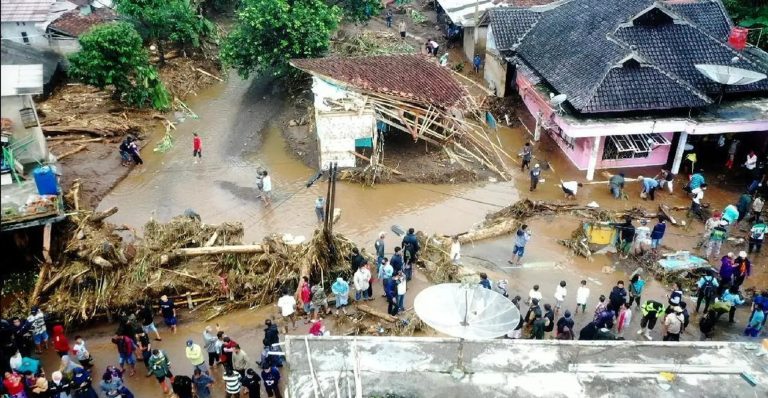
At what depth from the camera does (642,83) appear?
22.8 metres

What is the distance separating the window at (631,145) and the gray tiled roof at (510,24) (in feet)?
24.3

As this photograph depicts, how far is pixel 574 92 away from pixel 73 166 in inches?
763

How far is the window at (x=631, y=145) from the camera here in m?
23.5

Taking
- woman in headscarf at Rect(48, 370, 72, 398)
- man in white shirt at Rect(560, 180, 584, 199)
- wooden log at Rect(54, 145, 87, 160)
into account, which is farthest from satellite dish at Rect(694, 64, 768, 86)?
wooden log at Rect(54, 145, 87, 160)

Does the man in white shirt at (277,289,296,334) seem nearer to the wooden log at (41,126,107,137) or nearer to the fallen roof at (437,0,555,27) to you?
the wooden log at (41,126,107,137)

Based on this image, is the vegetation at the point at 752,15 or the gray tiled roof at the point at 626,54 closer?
the gray tiled roof at the point at 626,54

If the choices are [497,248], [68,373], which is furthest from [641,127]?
[68,373]

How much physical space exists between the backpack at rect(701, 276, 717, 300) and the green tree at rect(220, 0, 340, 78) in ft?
62.4

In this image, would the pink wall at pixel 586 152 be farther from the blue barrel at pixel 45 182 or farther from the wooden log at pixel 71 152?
the wooden log at pixel 71 152

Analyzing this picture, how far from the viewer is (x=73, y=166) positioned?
939 inches

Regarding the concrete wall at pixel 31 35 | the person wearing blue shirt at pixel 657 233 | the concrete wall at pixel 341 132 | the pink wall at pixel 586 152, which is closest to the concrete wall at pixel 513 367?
the person wearing blue shirt at pixel 657 233

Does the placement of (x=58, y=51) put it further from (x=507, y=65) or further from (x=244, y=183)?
(x=507, y=65)

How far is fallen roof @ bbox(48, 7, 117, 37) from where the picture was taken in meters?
29.1

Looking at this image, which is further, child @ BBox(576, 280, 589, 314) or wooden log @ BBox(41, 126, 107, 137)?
wooden log @ BBox(41, 126, 107, 137)
